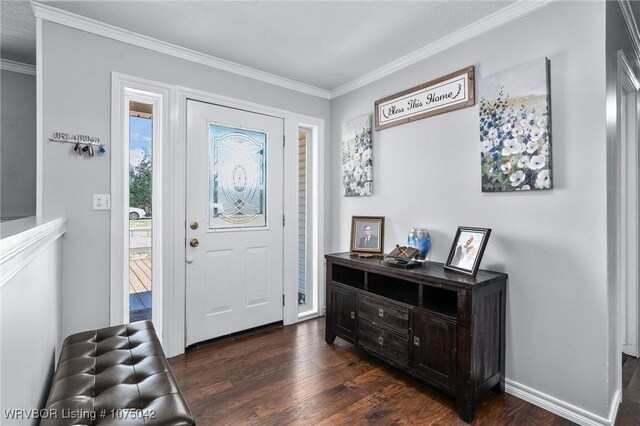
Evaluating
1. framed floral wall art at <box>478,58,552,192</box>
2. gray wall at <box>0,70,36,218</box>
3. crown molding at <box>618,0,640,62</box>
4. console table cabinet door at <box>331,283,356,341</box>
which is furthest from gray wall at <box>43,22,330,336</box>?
crown molding at <box>618,0,640,62</box>

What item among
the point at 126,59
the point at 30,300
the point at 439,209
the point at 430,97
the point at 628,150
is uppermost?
the point at 126,59

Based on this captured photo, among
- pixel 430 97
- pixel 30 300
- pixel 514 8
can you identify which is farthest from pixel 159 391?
pixel 514 8

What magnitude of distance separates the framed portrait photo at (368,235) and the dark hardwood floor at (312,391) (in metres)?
0.85

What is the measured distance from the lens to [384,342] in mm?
2371

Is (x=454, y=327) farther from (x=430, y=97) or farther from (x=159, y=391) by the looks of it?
(x=430, y=97)

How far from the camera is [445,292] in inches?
92.5

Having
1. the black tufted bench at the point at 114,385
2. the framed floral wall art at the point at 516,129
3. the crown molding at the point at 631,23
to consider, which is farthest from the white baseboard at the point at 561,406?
the crown molding at the point at 631,23

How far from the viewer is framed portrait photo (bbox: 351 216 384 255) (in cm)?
292

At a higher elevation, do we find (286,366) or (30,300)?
(30,300)

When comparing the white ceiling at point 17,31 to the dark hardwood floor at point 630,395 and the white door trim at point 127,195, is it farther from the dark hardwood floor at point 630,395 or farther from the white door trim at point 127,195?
the dark hardwood floor at point 630,395

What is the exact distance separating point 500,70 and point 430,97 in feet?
1.74

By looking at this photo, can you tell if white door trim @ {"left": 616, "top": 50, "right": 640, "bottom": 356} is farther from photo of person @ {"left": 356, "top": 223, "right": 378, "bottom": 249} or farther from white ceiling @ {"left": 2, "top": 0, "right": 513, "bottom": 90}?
photo of person @ {"left": 356, "top": 223, "right": 378, "bottom": 249}

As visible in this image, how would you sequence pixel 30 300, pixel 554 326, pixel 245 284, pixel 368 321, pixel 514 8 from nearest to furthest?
pixel 30 300
pixel 554 326
pixel 514 8
pixel 368 321
pixel 245 284

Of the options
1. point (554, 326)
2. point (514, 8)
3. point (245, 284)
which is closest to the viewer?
point (554, 326)
